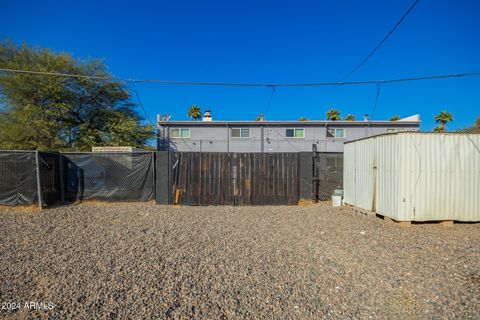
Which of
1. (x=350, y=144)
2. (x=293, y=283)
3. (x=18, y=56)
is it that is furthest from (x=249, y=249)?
(x=18, y=56)

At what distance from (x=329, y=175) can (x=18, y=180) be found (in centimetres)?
1064

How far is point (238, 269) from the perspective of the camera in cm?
301

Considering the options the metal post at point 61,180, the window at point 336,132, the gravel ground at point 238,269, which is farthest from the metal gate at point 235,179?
the window at point 336,132

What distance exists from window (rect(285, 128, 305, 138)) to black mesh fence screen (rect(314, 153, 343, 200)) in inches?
394

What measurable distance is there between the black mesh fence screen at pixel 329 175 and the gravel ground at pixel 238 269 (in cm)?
257

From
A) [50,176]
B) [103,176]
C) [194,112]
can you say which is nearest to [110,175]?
[103,176]

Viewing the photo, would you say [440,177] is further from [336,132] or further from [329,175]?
[336,132]

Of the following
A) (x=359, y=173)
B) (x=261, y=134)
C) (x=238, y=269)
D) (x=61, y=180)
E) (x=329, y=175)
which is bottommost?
(x=238, y=269)

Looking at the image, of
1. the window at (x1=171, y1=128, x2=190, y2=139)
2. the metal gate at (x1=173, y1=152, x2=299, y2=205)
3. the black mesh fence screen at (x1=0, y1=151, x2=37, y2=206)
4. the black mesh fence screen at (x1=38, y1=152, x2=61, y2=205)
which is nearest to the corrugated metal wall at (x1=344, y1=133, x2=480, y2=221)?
the metal gate at (x1=173, y1=152, x2=299, y2=205)

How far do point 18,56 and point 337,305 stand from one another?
69.5ft

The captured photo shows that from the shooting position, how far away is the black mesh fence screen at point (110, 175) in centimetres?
750

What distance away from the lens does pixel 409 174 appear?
5059 mm

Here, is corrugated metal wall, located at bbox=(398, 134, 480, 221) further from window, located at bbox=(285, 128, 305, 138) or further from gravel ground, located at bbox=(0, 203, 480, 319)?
window, located at bbox=(285, 128, 305, 138)

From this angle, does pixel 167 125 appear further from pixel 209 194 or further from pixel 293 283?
pixel 293 283
